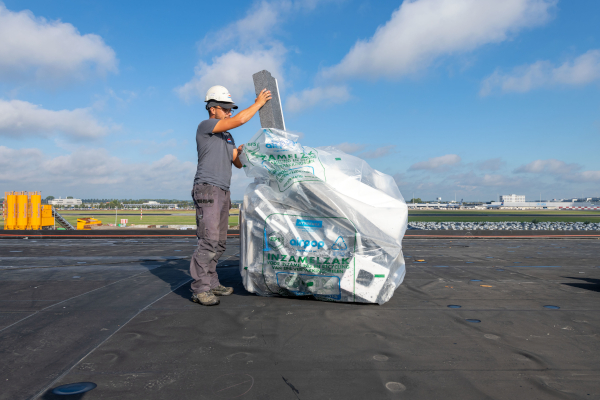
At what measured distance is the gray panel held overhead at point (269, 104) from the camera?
304cm

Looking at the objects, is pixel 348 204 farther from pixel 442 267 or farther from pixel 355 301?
pixel 442 267

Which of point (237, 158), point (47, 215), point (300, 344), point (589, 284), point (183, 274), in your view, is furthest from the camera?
point (47, 215)

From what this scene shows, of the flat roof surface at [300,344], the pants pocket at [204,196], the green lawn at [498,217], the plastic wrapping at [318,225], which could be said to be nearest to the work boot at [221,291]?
the flat roof surface at [300,344]

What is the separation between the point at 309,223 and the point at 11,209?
20.8 m

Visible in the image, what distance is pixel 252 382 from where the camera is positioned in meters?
1.38

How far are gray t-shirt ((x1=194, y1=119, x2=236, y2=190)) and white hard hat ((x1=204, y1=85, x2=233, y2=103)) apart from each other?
28 centimetres

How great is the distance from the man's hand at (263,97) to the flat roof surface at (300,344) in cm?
166

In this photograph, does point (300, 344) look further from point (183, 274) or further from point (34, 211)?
point (34, 211)

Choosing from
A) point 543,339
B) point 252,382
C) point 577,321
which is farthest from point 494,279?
point 252,382

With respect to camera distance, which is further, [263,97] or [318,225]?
[263,97]

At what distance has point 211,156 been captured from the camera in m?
2.94

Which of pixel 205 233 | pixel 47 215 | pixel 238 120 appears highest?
pixel 238 120

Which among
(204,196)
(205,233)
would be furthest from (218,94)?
(205,233)

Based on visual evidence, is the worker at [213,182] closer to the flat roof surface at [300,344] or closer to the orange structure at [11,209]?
the flat roof surface at [300,344]
